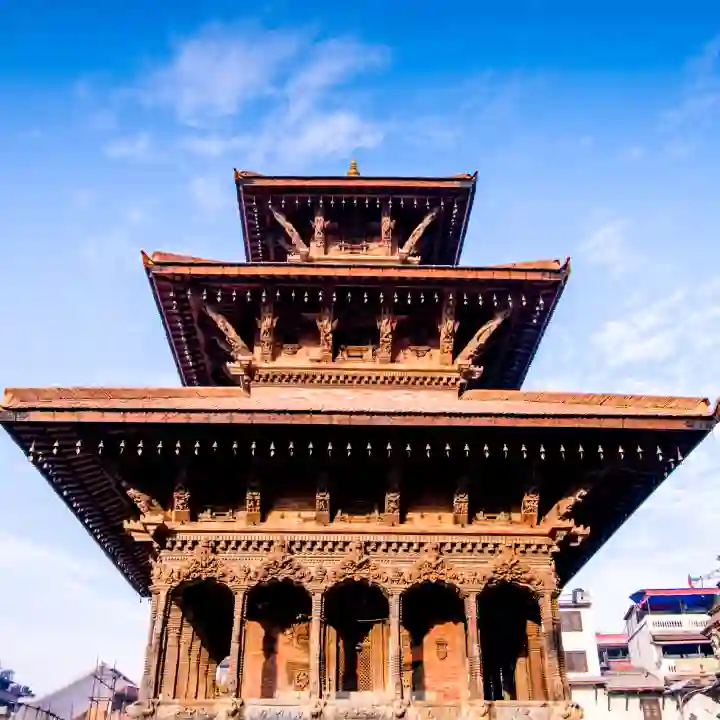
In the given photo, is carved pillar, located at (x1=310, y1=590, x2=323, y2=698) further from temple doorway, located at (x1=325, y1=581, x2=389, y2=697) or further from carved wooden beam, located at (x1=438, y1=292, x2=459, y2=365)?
carved wooden beam, located at (x1=438, y1=292, x2=459, y2=365)

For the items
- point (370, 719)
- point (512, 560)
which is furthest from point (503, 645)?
point (370, 719)

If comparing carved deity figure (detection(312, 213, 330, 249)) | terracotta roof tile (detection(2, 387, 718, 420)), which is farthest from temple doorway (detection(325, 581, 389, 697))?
carved deity figure (detection(312, 213, 330, 249))

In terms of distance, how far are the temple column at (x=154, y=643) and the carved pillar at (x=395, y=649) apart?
3.89 metres

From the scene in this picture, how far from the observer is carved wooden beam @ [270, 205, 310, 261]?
1931 centimetres

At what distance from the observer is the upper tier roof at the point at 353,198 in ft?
63.3

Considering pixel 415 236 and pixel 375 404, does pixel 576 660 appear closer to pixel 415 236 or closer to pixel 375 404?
pixel 415 236

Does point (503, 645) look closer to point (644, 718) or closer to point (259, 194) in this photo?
point (259, 194)

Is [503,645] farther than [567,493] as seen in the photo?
Yes

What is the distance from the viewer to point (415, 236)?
64.5 feet

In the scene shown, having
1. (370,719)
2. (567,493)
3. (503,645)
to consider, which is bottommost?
(370,719)

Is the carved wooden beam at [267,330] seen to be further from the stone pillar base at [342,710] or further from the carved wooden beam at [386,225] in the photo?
the stone pillar base at [342,710]

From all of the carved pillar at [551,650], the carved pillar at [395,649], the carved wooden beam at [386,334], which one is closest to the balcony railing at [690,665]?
the carved pillar at [551,650]

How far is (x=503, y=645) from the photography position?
49.9ft

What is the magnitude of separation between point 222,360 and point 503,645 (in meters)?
9.37
